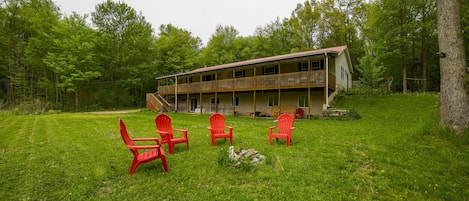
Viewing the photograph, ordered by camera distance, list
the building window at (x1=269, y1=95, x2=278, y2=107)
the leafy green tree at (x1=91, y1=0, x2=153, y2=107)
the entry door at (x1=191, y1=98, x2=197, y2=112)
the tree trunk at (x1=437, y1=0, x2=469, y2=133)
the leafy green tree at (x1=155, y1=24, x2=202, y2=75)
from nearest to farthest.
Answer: the tree trunk at (x1=437, y1=0, x2=469, y2=133) → the building window at (x1=269, y1=95, x2=278, y2=107) → the entry door at (x1=191, y1=98, x2=197, y2=112) → the leafy green tree at (x1=91, y1=0, x2=153, y2=107) → the leafy green tree at (x1=155, y1=24, x2=202, y2=75)

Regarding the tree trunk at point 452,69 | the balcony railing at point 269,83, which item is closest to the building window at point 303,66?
the balcony railing at point 269,83

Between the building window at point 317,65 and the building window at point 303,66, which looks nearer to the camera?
the building window at point 317,65

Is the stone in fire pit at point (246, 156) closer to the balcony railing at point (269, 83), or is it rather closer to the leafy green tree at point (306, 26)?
the balcony railing at point (269, 83)

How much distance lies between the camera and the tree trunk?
581 cm

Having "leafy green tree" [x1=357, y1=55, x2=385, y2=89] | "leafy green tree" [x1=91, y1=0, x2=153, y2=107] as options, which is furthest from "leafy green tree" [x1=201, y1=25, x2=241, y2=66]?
"leafy green tree" [x1=357, y1=55, x2=385, y2=89]

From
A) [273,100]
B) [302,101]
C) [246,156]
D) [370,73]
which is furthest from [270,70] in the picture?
[246,156]

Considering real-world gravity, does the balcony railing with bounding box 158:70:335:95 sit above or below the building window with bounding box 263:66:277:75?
below

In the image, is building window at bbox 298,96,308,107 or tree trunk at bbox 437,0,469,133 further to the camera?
building window at bbox 298,96,308,107

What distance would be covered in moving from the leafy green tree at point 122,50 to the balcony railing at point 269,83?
1453cm

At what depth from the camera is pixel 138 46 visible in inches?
1267

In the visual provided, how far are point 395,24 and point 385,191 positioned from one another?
76.9 feet

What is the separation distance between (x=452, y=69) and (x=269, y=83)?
34.1 feet

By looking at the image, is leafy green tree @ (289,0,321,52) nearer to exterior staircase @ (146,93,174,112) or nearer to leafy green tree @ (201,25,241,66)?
leafy green tree @ (201,25,241,66)

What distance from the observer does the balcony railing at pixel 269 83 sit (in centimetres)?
1372
